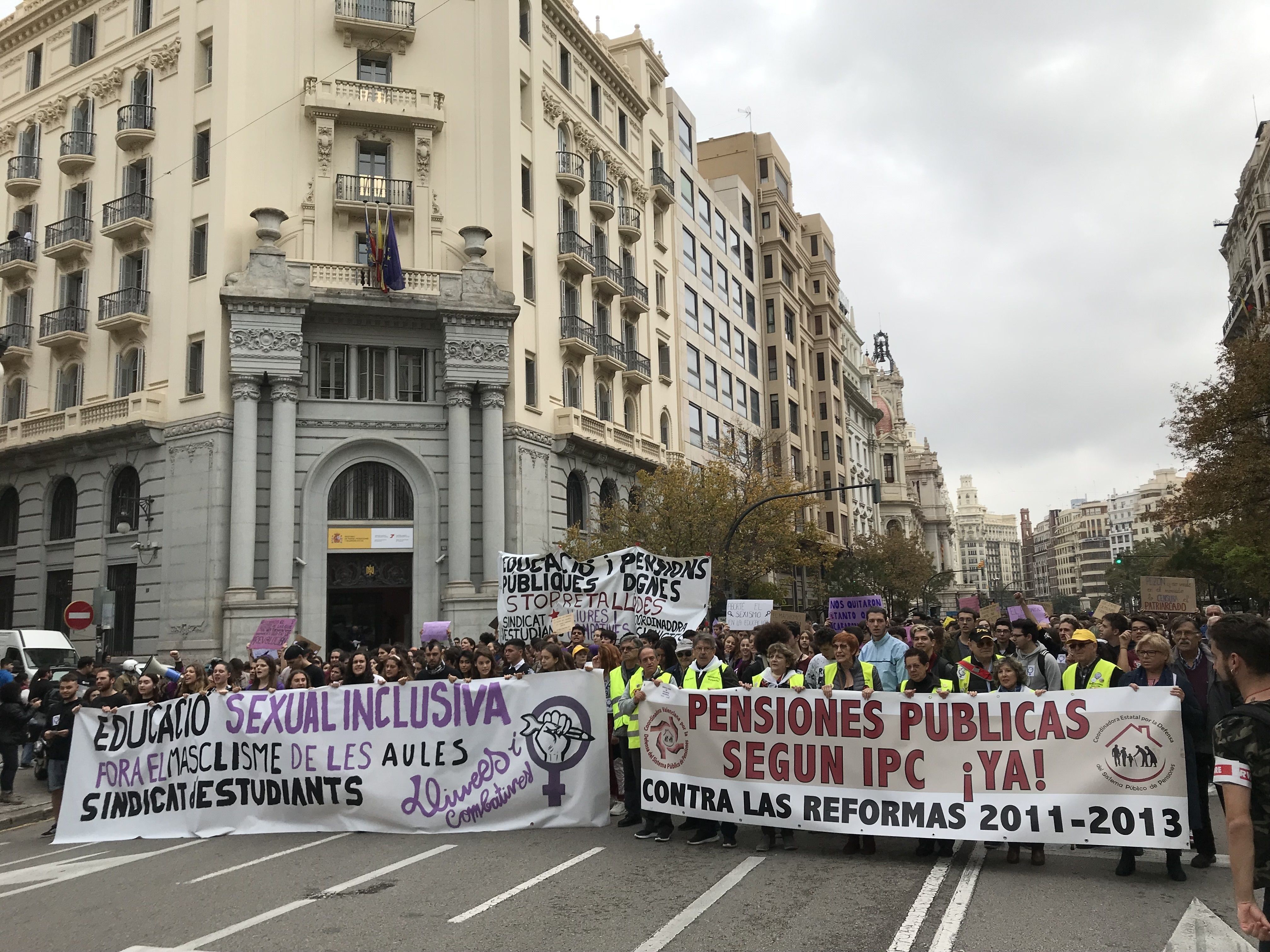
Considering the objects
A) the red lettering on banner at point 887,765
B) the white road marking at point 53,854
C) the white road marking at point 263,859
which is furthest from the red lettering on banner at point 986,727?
the white road marking at point 53,854

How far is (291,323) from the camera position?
2933 cm

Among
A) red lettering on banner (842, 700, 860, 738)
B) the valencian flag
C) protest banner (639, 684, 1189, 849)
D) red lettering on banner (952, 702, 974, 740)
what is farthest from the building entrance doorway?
red lettering on banner (952, 702, 974, 740)

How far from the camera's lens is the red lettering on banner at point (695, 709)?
9.34m

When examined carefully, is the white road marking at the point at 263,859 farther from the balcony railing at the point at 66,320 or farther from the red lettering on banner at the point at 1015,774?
the balcony railing at the point at 66,320

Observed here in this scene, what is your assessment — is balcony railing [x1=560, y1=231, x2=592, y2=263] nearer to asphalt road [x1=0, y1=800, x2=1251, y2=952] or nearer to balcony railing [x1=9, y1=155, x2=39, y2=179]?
balcony railing [x1=9, y1=155, x2=39, y2=179]

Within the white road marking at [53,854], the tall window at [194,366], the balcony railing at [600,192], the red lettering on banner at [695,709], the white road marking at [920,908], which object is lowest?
the white road marking at [53,854]

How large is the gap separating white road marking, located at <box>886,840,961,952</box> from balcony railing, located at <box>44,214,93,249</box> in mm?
34381

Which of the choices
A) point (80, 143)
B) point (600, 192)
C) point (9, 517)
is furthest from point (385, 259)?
point (9, 517)

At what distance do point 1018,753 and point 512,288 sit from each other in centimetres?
2607

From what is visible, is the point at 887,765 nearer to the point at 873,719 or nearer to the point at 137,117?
the point at 873,719

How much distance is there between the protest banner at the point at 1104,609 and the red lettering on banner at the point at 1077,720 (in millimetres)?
9691

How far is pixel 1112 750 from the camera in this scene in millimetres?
7809

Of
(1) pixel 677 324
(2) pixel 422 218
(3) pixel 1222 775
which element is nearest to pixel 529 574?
(3) pixel 1222 775

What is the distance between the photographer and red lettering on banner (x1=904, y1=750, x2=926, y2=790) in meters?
8.30
